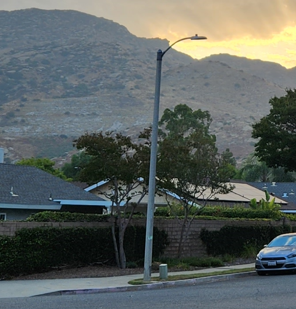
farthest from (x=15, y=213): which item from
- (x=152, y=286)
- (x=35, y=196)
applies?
(x=152, y=286)

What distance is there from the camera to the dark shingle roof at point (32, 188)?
85.7 ft

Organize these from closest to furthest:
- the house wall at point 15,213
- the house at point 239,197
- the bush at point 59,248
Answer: the bush at point 59,248 < the house wall at point 15,213 < the house at point 239,197

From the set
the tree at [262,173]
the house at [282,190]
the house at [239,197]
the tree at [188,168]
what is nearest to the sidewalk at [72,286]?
the tree at [188,168]

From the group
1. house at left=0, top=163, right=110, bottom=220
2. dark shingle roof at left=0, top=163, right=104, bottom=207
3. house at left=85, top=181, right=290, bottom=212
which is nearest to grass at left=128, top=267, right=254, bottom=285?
house at left=0, top=163, right=110, bottom=220

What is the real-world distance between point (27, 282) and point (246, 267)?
949 cm

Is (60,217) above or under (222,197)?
under

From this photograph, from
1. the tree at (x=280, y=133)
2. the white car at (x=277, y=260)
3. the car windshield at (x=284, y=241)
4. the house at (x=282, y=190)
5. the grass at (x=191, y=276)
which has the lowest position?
the grass at (x=191, y=276)

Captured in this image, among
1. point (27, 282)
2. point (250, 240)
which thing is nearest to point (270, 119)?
point (250, 240)

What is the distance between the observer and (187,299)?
1487cm

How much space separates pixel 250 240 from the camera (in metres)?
29.6

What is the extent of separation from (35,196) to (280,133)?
1740 cm

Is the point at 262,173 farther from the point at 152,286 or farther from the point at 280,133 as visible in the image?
the point at 152,286

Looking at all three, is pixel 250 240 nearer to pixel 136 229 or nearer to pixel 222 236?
pixel 222 236

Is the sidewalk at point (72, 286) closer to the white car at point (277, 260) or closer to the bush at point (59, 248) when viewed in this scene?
the bush at point (59, 248)
